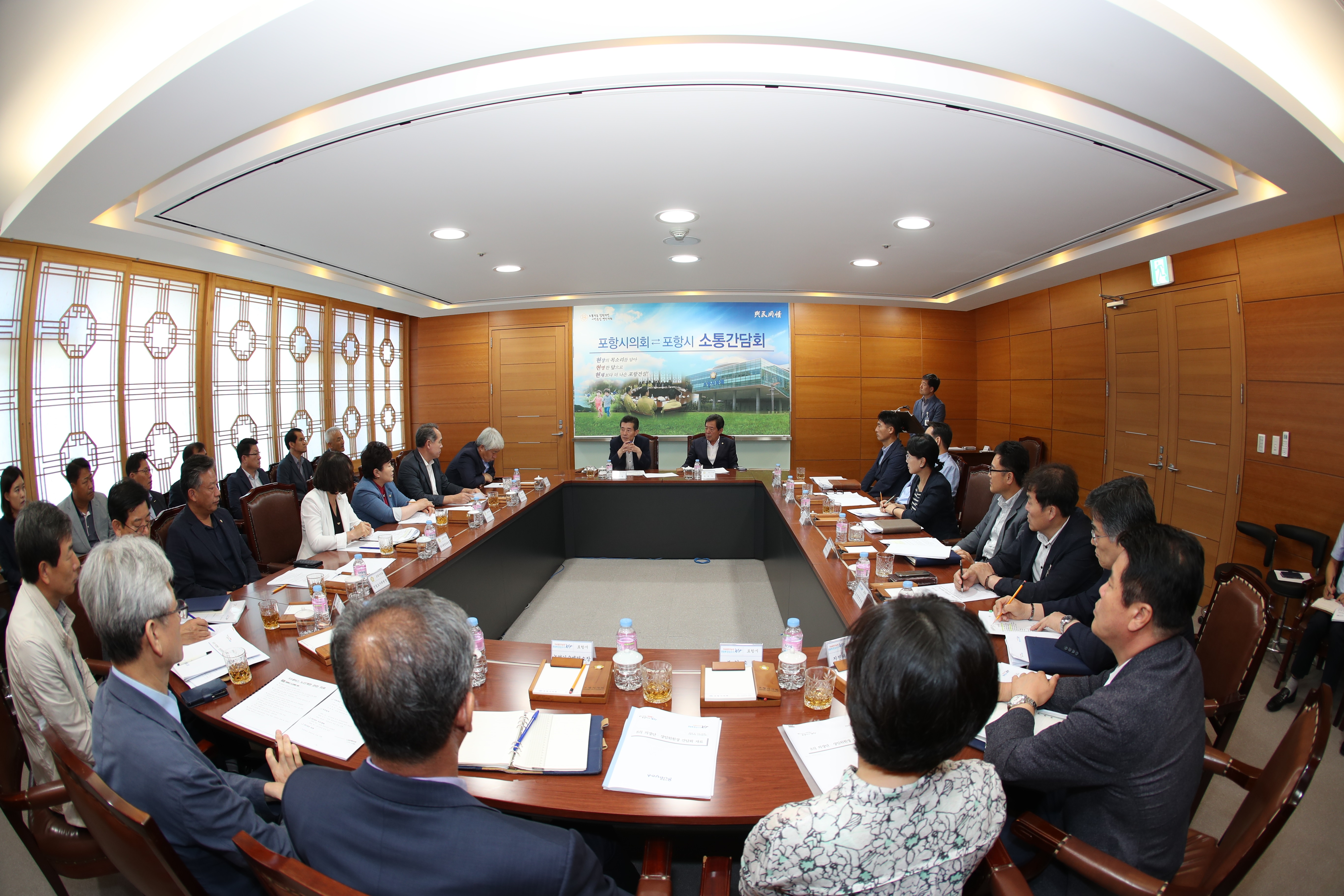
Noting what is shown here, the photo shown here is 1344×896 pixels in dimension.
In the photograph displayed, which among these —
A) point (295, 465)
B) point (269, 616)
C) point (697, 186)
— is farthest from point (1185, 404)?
point (295, 465)

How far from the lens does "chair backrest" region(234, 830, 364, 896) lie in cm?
87

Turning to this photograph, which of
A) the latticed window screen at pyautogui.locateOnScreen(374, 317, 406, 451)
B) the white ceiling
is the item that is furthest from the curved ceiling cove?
the latticed window screen at pyautogui.locateOnScreen(374, 317, 406, 451)

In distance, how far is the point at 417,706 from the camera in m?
0.97

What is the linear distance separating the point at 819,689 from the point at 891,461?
3.73 meters

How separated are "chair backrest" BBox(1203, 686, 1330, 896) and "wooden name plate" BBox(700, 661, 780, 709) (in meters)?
0.96

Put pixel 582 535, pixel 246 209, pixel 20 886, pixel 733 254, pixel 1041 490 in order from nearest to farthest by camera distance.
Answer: pixel 20 886 < pixel 1041 490 < pixel 246 209 < pixel 733 254 < pixel 582 535

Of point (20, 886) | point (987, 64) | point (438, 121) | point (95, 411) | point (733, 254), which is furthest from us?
point (733, 254)

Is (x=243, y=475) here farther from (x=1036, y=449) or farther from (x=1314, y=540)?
(x=1036, y=449)

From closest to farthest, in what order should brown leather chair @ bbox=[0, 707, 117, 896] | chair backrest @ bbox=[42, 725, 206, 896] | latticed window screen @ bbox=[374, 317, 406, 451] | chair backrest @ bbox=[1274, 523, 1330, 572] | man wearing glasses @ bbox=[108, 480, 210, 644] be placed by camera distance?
chair backrest @ bbox=[42, 725, 206, 896] < brown leather chair @ bbox=[0, 707, 117, 896] < man wearing glasses @ bbox=[108, 480, 210, 644] < chair backrest @ bbox=[1274, 523, 1330, 572] < latticed window screen @ bbox=[374, 317, 406, 451]

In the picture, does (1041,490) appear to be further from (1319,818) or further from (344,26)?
(344,26)

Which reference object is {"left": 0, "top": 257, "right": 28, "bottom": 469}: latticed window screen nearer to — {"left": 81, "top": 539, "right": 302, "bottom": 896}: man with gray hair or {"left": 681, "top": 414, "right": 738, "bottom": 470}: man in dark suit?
{"left": 81, "top": 539, "right": 302, "bottom": 896}: man with gray hair

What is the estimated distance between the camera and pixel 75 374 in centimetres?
449

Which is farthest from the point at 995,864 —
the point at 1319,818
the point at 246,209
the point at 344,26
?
the point at 246,209

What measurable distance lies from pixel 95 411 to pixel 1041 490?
6563 mm
